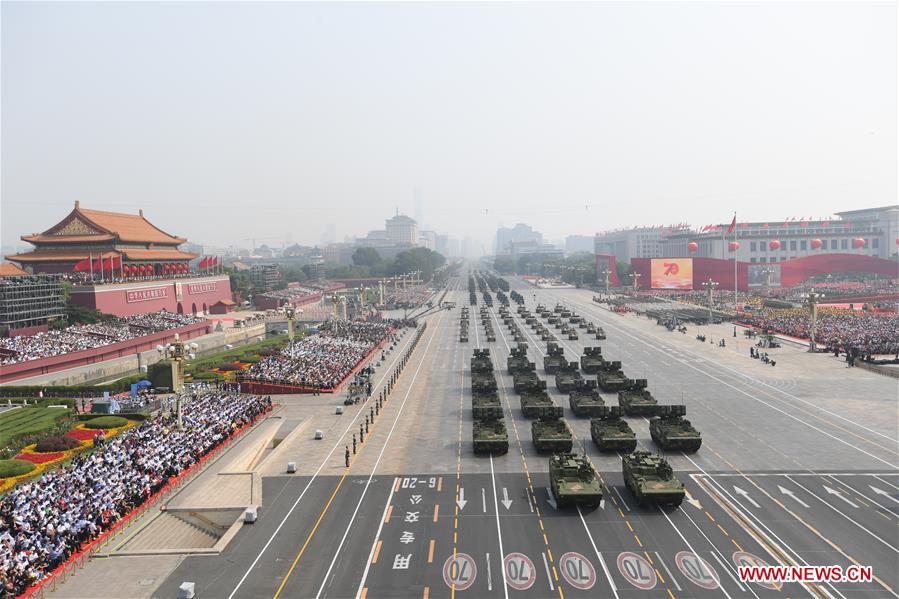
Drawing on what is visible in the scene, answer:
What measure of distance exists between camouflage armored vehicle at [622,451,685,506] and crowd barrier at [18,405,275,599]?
61.2ft

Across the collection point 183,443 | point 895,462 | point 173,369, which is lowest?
point 895,462

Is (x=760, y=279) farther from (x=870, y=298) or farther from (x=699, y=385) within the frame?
(x=699, y=385)

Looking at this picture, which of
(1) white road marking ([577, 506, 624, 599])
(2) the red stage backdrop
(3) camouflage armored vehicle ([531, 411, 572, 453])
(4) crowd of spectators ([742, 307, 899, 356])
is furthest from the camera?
(2) the red stage backdrop

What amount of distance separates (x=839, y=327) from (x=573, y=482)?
204 feet

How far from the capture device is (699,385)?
48.9 meters

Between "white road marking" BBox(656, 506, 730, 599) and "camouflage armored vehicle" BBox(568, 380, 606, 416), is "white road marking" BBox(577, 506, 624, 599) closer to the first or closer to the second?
"white road marking" BBox(656, 506, 730, 599)

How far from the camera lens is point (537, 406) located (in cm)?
3856

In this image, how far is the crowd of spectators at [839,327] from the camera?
60781 mm

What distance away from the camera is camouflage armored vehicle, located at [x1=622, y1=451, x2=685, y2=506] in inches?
969

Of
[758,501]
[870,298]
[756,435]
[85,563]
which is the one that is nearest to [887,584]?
[758,501]

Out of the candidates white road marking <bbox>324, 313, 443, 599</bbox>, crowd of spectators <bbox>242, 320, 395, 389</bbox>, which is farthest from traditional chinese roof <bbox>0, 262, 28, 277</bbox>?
white road marking <bbox>324, 313, 443, 599</bbox>

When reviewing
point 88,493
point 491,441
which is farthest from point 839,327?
point 88,493

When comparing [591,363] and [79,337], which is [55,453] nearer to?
[79,337]

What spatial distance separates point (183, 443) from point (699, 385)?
35.6 meters
